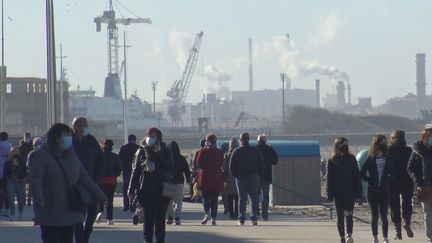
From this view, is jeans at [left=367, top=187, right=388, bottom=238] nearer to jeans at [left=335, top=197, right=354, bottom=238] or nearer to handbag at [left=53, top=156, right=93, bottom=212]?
jeans at [left=335, top=197, right=354, bottom=238]

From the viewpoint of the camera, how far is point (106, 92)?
6255 inches

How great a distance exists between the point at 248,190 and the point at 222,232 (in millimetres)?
1631

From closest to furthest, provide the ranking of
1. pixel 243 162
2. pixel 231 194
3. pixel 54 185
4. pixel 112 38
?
pixel 54 185 < pixel 243 162 < pixel 231 194 < pixel 112 38

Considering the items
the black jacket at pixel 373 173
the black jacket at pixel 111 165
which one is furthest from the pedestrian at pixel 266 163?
the black jacket at pixel 373 173

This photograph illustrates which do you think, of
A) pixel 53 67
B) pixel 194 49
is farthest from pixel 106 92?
pixel 53 67

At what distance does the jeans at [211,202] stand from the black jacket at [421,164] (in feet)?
17.7

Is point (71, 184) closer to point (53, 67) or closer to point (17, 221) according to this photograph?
point (17, 221)

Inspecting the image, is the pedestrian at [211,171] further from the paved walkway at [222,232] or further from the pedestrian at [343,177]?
the pedestrian at [343,177]

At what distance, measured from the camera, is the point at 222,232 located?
20.7m

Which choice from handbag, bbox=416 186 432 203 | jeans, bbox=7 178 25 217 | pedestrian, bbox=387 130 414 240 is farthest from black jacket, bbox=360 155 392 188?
jeans, bbox=7 178 25 217

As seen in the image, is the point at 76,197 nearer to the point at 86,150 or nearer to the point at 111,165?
the point at 86,150

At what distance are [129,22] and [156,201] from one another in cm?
13224

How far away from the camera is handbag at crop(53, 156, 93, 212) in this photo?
1269cm

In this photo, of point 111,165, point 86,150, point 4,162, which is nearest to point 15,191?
point 4,162
